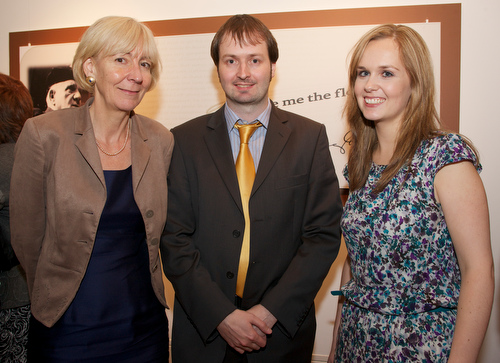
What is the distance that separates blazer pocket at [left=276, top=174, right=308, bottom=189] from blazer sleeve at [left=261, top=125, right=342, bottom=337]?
5cm

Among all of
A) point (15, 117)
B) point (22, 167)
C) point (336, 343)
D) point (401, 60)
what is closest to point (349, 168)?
point (401, 60)

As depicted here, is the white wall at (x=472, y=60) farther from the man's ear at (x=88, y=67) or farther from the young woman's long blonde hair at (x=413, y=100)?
the man's ear at (x=88, y=67)

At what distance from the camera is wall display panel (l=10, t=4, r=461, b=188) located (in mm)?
2740

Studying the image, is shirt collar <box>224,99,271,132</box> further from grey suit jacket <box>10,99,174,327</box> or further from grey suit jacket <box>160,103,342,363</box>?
grey suit jacket <box>10,99,174,327</box>

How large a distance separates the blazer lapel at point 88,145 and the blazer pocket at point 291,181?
29.7 inches

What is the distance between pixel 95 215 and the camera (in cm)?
165

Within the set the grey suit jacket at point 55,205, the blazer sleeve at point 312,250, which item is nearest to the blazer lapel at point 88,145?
the grey suit jacket at point 55,205

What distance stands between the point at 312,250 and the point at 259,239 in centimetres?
24

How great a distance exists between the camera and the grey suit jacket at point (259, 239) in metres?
1.71

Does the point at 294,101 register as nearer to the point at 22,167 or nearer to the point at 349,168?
the point at 349,168

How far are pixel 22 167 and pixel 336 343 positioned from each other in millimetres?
1570

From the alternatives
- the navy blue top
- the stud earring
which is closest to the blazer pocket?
the navy blue top

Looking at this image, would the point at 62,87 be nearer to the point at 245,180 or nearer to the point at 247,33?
the point at 247,33

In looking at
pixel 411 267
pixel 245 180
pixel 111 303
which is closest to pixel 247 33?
pixel 245 180
